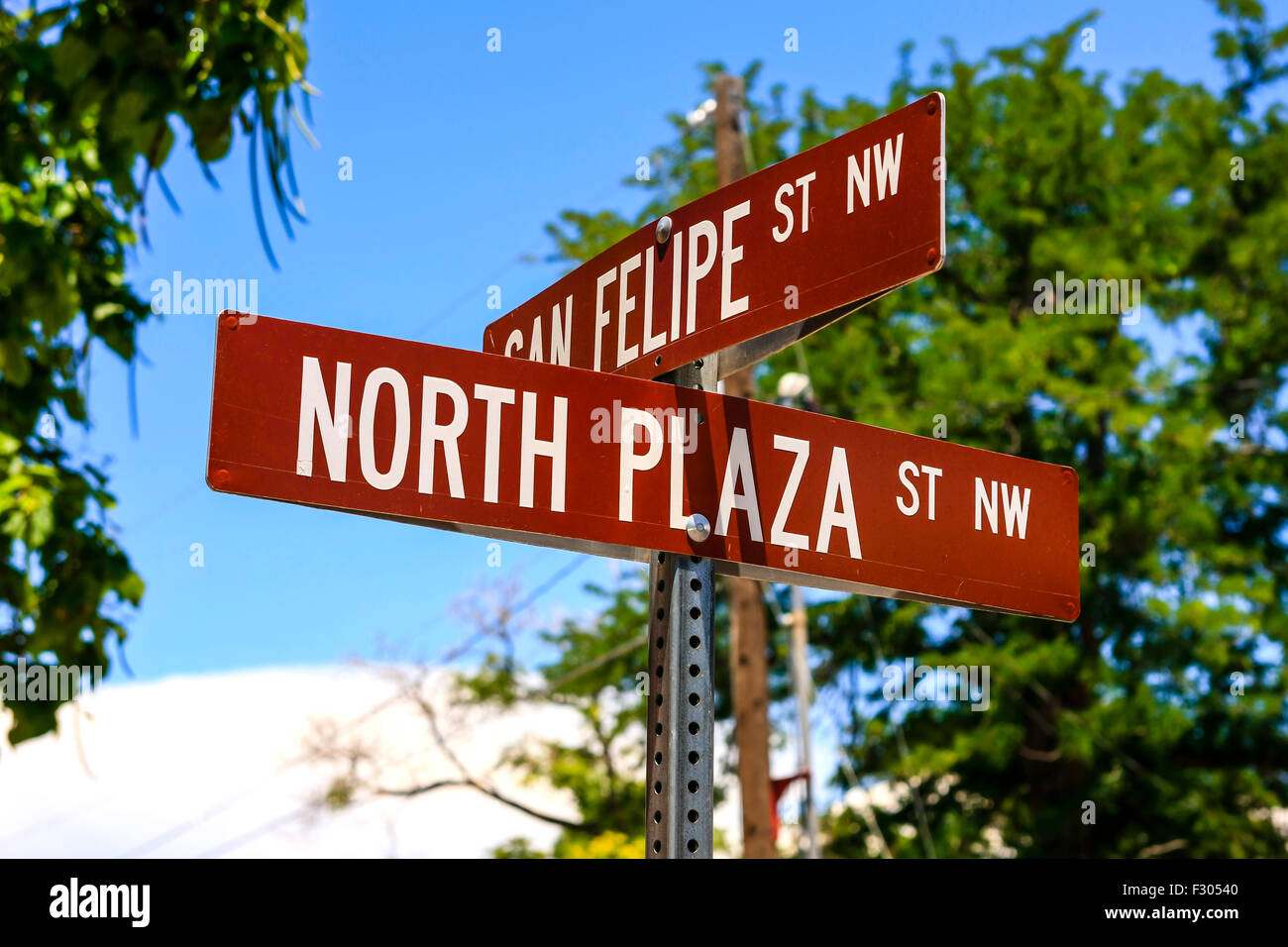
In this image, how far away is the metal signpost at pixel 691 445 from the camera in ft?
7.32

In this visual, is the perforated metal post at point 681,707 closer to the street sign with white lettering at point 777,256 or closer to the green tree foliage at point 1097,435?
the street sign with white lettering at point 777,256

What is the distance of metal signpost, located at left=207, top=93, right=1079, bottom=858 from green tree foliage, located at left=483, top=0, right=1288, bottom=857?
13.0 m

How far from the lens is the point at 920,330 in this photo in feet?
58.3

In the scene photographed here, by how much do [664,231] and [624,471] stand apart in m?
0.60

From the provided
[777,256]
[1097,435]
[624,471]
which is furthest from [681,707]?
[1097,435]

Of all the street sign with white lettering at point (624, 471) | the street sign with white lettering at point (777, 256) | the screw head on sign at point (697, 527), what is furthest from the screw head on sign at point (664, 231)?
the screw head on sign at point (697, 527)

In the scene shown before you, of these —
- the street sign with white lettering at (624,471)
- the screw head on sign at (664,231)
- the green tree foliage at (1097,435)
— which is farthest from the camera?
the green tree foliage at (1097,435)

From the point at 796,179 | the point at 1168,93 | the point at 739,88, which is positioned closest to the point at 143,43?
the point at 796,179

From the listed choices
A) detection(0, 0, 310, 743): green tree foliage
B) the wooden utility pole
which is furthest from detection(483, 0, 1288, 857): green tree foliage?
detection(0, 0, 310, 743): green tree foliage

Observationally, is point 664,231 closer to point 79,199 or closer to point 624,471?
point 624,471

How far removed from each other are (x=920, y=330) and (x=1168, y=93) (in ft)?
15.1

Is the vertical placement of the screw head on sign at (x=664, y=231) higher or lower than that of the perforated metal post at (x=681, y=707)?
higher

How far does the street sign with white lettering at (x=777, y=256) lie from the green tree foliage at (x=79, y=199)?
88 cm
